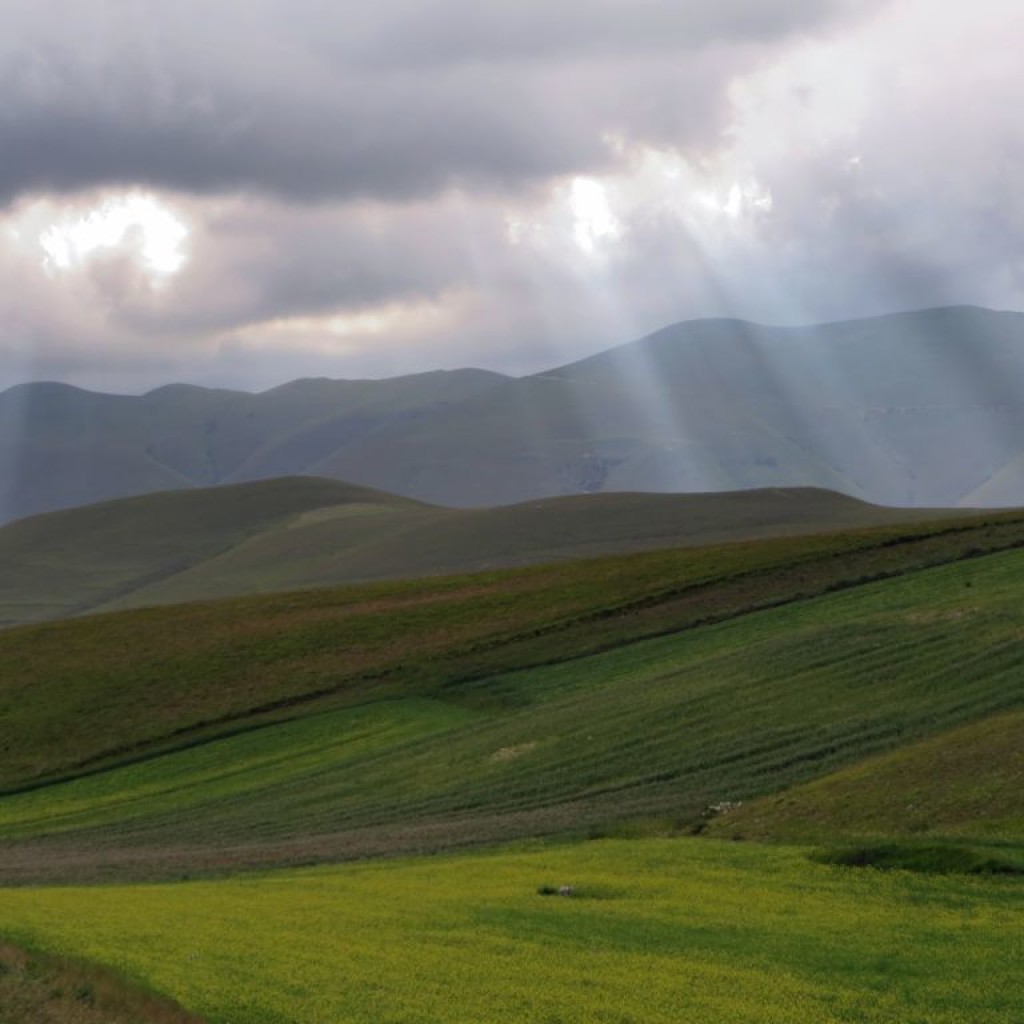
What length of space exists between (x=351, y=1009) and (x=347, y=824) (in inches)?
979

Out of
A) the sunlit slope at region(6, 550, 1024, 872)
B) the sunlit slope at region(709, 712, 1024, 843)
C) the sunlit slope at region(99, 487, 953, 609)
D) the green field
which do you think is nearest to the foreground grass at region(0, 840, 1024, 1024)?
the green field

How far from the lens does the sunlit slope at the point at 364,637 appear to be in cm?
6450

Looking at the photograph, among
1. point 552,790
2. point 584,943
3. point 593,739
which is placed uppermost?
point 593,739

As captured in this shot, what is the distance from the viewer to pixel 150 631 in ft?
276

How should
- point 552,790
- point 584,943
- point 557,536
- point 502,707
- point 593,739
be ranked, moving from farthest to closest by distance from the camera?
point 557,536, point 502,707, point 593,739, point 552,790, point 584,943

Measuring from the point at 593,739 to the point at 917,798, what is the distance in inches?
704

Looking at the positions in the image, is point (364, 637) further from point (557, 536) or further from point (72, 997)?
point (557, 536)

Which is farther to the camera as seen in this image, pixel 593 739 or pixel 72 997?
pixel 593 739

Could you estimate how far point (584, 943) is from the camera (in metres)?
22.3

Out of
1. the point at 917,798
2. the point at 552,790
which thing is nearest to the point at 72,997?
the point at 917,798

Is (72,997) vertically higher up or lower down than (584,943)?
higher up

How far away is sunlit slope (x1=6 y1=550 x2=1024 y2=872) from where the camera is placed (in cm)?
3994

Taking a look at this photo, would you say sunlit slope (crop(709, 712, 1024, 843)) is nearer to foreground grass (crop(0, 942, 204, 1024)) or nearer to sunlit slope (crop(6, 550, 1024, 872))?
sunlit slope (crop(6, 550, 1024, 872))

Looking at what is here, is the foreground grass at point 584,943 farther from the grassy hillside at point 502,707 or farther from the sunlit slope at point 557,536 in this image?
the sunlit slope at point 557,536
